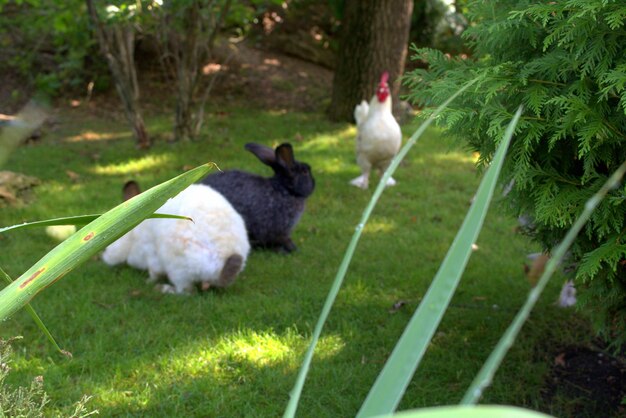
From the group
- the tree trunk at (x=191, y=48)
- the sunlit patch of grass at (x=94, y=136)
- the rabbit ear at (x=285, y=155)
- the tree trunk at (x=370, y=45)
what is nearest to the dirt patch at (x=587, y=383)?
the rabbit ear at (x=285, y=155)

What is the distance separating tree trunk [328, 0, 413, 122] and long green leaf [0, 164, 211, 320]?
7649 millimetres

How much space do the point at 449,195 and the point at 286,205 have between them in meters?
2.37

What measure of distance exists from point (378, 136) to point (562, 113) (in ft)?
13.4

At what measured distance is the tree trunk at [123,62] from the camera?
786 cm

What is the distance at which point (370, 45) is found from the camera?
909cm

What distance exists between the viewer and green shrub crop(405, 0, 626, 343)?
8.52 ft

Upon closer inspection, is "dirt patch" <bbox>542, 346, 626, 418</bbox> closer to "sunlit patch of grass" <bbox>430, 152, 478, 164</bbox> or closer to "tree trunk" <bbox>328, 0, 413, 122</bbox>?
"sunlit patch of grass" <bbox>430, 152, 478, 164</bbox>

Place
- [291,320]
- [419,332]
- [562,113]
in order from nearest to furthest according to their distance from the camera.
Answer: [419,332], [562,113], [291,320]

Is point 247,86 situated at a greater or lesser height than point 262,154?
lesser

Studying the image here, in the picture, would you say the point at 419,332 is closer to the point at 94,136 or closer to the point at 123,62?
the point at 123,62

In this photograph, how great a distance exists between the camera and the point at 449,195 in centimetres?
706

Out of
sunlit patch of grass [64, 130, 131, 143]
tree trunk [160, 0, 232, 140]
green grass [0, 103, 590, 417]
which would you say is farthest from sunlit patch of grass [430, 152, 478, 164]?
sunlit patch of grass [64, 130, 131, 143]

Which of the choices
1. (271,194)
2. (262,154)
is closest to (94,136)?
(262,154)

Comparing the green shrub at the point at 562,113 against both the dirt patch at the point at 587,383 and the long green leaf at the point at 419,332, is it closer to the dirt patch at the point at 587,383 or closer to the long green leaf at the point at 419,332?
the dirt patch at the point at 587,383
